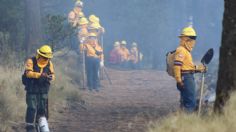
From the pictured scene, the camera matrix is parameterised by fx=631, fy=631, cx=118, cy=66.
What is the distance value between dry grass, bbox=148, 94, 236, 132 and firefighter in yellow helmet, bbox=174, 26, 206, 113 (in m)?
1.97

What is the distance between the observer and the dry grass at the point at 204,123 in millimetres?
8180

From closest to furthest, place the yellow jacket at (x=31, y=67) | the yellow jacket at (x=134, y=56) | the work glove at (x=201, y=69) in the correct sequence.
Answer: the yellow jacket at (x=31, y=67), the work glove at (x=201, y=69), the yellow jacket at (x=134, y=56)

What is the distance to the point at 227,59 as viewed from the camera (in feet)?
30.8

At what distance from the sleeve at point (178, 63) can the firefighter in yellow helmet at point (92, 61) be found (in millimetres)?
7297

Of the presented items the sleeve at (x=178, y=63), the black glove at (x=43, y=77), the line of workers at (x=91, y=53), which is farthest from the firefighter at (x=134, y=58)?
the black glove at (x=43, y=77)

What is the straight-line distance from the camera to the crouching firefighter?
1071 centimetres

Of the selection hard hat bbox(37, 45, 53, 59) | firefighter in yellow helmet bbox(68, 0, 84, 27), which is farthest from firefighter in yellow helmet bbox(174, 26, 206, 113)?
firefighter in yellow helmet bbox(68, 0, 84, 27)

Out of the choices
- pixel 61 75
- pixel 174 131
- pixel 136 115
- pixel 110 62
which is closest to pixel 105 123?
pixel 136 115

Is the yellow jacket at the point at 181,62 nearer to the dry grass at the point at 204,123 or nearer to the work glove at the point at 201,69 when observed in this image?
the work glove at the point at 201,69

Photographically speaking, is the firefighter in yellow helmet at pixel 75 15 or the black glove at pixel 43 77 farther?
the firefighter in yellow helmet at pixel 75 15

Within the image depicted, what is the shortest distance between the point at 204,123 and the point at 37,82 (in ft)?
11.2

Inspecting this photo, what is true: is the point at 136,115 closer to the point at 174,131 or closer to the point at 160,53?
the point at 174,131

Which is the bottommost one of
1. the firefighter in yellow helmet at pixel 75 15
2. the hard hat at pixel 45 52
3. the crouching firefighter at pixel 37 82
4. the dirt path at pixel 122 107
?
the dirt path at pixel 122 107

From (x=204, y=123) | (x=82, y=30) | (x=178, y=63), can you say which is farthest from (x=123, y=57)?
(x=204, y=123)
